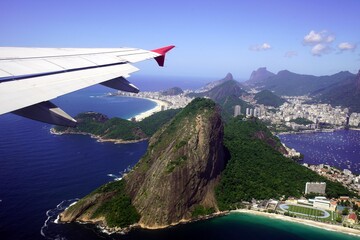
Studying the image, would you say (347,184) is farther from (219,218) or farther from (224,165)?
(219,218)

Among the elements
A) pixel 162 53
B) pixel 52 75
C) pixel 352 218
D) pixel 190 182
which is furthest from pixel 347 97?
pixel 52 75

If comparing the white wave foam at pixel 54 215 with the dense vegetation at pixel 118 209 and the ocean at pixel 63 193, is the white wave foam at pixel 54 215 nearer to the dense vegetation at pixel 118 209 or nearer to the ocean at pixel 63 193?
the ocean at pixel 63 193

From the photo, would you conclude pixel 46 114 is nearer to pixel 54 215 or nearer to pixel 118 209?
pixel 54 215

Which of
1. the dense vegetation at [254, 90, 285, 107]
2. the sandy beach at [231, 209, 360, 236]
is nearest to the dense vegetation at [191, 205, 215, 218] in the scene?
the sandy beach at [231, 209, 360, 236]

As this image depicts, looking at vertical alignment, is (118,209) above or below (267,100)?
below

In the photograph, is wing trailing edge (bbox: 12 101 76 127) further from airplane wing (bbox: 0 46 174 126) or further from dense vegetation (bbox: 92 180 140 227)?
dense vegetation (bbox: 92 180 140 227)

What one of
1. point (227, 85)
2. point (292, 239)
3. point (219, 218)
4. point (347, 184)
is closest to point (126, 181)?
point (219, 218)
